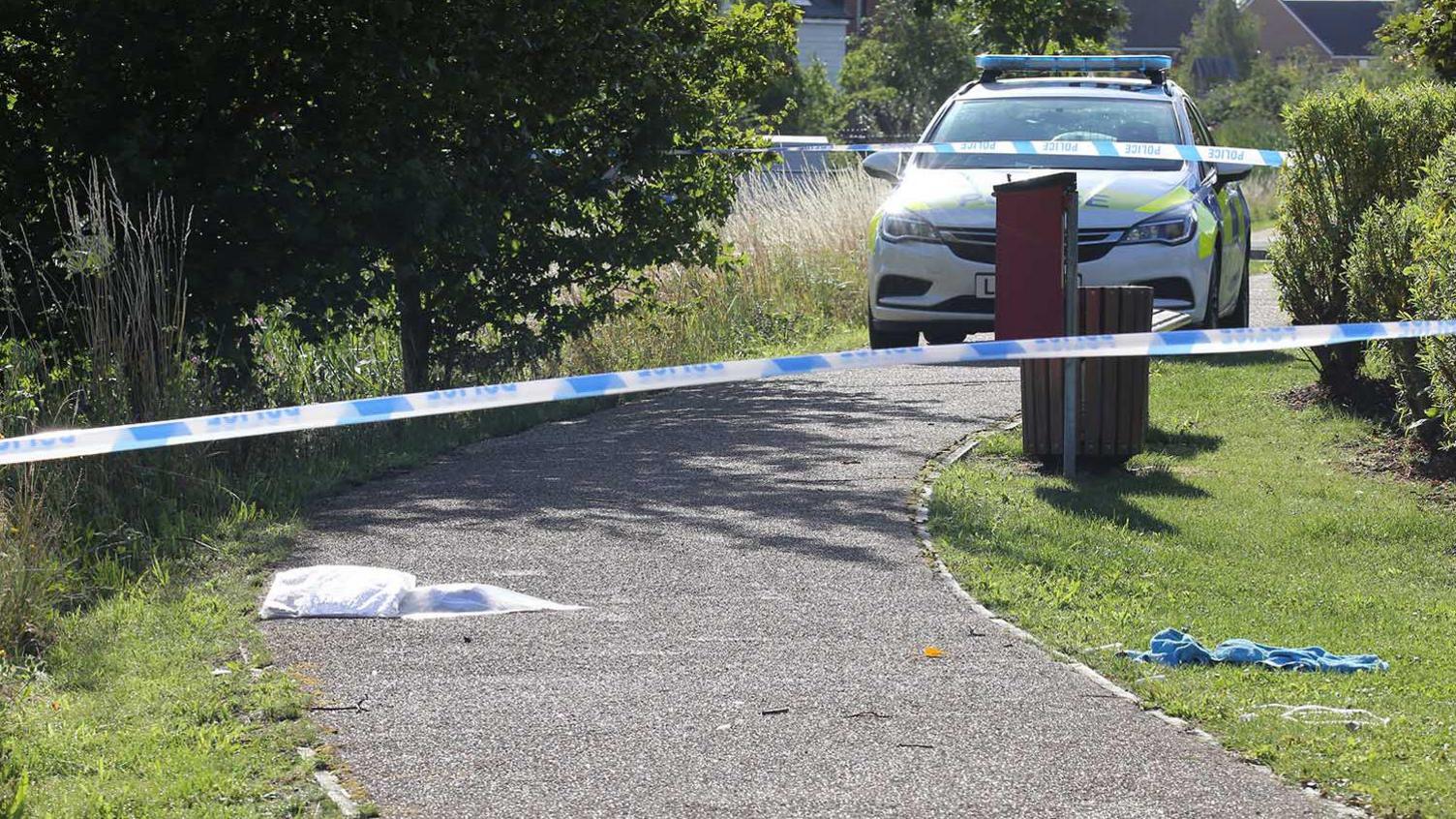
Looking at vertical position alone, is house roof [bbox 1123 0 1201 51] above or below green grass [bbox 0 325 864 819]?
above

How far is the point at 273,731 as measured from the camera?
472 cm

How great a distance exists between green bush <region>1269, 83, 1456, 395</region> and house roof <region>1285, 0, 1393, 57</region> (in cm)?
9772

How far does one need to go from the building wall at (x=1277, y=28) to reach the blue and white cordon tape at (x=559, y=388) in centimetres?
10480

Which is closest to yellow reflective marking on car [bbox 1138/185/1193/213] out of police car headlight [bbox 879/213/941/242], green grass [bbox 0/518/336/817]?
police car headlight [bbox 879/213/941/242]

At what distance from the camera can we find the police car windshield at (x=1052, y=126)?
39.8 feet

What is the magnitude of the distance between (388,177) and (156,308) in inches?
66.0

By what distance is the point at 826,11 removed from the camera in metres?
62.0

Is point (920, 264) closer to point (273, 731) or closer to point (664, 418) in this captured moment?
point (664, 418)

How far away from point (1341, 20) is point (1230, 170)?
103m

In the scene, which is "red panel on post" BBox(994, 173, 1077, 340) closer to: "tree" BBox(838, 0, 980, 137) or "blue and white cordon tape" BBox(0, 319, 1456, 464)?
"blue and white cordon tape" BBox(0, 319, 1456, 464)

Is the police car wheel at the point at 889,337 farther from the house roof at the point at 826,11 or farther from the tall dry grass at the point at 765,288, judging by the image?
the house roof at the point at 826,11

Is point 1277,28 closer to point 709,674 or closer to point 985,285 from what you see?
point 985,285

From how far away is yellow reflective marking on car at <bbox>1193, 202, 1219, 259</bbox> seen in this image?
11.3 metres

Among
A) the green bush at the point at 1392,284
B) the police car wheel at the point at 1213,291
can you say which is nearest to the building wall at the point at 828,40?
the police car wheel at the point at 1213,291
